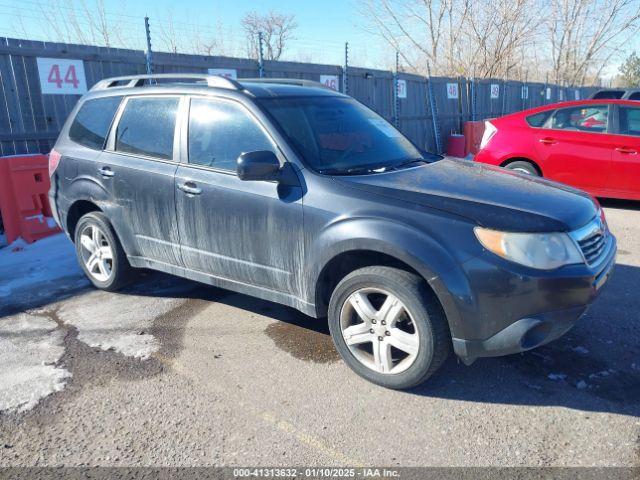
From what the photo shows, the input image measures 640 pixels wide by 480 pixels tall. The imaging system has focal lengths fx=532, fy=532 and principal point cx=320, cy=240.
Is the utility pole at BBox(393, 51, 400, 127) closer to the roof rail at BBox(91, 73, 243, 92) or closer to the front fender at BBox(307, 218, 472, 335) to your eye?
the roof rail at BBox(91, 73, 243, 92)

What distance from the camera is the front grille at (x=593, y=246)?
304cm

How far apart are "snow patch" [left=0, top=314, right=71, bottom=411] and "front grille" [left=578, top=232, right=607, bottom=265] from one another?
3259 millimetres

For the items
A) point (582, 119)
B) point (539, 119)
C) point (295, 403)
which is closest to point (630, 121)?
point (582, 119)

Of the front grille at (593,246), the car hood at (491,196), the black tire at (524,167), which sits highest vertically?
the car hood at (491,196)

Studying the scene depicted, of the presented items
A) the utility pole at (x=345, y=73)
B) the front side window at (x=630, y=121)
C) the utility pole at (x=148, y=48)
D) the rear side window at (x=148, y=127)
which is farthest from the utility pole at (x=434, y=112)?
the rear side window at (x=148, y=127)

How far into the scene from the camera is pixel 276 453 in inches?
106

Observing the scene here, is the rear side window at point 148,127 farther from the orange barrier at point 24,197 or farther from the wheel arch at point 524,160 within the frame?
the wheel arch at point 524,160

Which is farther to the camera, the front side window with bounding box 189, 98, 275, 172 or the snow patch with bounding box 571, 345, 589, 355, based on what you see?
the front side window with bounding box 189, 98, 275, 172

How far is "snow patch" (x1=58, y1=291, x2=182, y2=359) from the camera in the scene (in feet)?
12.8

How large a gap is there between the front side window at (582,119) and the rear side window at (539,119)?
111 millimetres

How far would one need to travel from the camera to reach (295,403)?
313 centimetres

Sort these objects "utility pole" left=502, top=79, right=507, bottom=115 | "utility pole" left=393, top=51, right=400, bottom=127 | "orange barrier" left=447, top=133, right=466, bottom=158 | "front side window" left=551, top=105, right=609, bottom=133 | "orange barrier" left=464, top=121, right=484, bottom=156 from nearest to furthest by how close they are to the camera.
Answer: "front side window" left=551, top=105, right=609, bottom=133, "utility pole" left=393, top=51, right=400, bottom=127, "orange barrier" left=447, top=133, right=466, bottom=158, "orange barrier" left=464, top=121, right=484, bottom=156, "utility pole" left=502, top=79, right=507, bottom=115

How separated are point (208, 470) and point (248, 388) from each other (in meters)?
0.75

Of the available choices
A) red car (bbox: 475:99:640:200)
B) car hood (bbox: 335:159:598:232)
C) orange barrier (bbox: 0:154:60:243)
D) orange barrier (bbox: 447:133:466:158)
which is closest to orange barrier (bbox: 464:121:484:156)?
orange barrier (bbox: 447:133:466:158)
